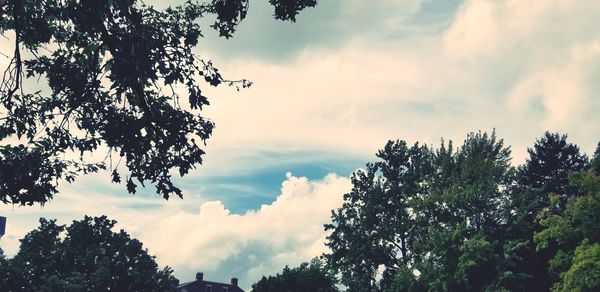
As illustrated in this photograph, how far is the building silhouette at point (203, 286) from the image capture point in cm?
9511

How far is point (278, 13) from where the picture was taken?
11.4 m

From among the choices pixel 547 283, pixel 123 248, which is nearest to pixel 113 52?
pixel 547 283

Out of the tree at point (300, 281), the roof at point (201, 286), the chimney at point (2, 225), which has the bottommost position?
the tree at point (300, 281)

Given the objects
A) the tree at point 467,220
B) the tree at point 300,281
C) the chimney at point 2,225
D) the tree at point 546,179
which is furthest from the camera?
the chimney at point 2,225

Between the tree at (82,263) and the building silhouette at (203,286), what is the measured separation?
41.7m

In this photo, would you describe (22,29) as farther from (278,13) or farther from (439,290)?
(439,290)

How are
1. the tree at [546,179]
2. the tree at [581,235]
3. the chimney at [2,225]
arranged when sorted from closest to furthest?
the tree at [581,235]
the tree at [546,179]
the chimney at [2,225]

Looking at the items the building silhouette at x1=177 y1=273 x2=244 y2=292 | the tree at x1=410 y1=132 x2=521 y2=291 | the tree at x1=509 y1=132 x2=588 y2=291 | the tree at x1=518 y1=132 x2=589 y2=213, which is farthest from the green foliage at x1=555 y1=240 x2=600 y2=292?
the building silhouette at x1=177 y1=273 x2=244 y2=292

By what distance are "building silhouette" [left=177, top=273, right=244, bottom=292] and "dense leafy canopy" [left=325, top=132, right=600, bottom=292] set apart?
186 feet

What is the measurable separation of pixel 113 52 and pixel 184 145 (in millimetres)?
2648

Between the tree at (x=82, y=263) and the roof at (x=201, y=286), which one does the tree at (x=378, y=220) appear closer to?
the tree at (x=82, y=263)

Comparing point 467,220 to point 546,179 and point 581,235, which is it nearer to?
point 581,235

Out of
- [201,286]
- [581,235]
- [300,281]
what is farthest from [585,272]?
[201,286]

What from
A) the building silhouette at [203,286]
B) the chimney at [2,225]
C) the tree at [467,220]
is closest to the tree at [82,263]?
the tree at [467,220]
